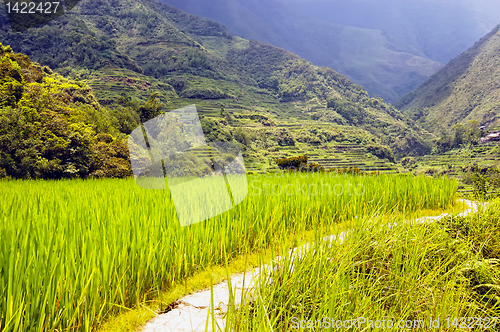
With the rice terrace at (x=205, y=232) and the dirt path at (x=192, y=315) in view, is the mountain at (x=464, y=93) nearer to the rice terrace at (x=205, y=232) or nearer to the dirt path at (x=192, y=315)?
the rice terrace at (x=205, y=232)

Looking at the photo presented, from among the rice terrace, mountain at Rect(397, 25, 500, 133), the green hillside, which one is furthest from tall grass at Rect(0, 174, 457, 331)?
mountain at Rect(397, 25, 500, 133)

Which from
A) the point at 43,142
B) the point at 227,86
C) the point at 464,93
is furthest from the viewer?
the point at 464,93

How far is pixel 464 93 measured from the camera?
95.1 metres

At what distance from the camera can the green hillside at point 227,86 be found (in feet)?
188

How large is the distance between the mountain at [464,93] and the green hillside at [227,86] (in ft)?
34.0

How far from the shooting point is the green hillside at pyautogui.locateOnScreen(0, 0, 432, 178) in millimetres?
57188

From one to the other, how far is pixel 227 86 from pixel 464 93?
93.0 m

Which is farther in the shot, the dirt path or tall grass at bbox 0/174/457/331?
the dirt path

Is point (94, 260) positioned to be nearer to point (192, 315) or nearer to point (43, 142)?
point (192, 315)

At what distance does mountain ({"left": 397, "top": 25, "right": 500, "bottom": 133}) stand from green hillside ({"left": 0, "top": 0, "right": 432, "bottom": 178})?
34.0ft

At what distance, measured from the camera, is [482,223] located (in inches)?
135

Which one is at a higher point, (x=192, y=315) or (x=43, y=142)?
(x=43, y=142)

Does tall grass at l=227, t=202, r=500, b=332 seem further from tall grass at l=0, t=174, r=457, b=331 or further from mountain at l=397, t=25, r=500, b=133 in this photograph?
mountain at l=397, t=25, r=500, b=133

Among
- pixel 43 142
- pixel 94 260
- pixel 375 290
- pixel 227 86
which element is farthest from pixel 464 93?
pixel 94 260
